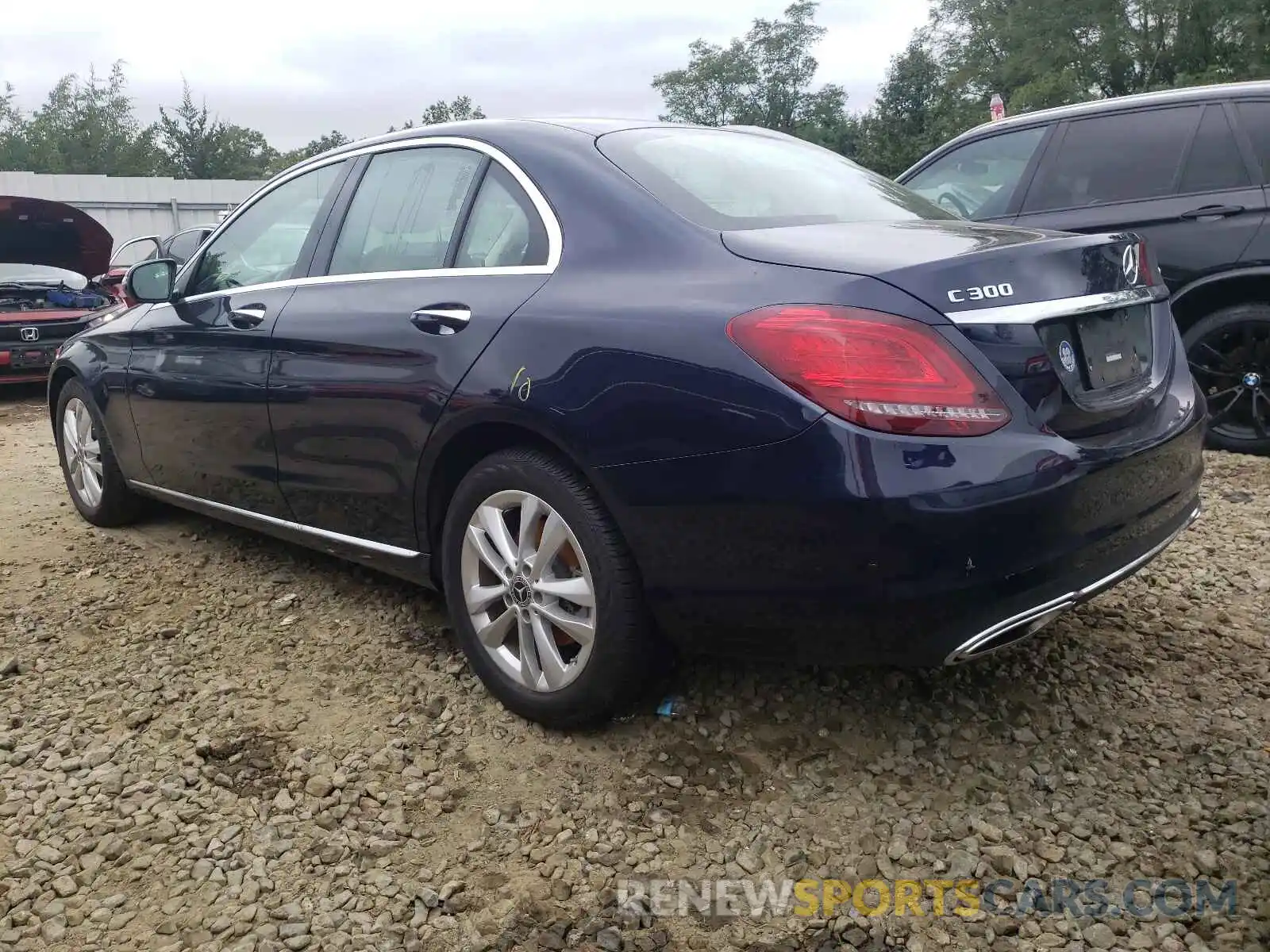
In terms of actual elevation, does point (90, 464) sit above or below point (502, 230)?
below

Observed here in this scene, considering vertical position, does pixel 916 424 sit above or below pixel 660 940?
above

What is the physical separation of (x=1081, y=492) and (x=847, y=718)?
2.98 ft

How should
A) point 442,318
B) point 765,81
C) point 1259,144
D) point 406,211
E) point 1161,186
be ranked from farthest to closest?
point 765,81 → point 1161,186 → point 1259,144 → point 406,211 → point 442,318

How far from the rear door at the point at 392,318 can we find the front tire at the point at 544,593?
27 centimetres

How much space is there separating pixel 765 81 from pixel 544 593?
2842 inches

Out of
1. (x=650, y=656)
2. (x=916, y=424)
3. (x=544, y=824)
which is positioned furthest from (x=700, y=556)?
(x=544, y=824)

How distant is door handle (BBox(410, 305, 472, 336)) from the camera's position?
273 centimetres

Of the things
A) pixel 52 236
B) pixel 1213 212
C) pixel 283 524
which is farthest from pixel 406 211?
pixel 52 236

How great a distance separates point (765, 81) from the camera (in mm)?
69250

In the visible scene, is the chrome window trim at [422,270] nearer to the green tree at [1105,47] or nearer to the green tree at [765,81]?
the green tree at [1105,47]

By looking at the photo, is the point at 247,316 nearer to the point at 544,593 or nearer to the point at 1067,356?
the point at 544,593

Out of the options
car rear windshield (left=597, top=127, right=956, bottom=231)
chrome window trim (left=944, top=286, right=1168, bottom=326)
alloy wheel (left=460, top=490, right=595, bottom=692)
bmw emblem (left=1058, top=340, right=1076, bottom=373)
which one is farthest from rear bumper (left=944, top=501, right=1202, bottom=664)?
car rear windshield (left=597, top=127, right=956, bottom=231)

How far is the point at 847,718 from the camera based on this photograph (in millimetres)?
2742

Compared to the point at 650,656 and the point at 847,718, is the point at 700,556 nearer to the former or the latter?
the point at 650,656
